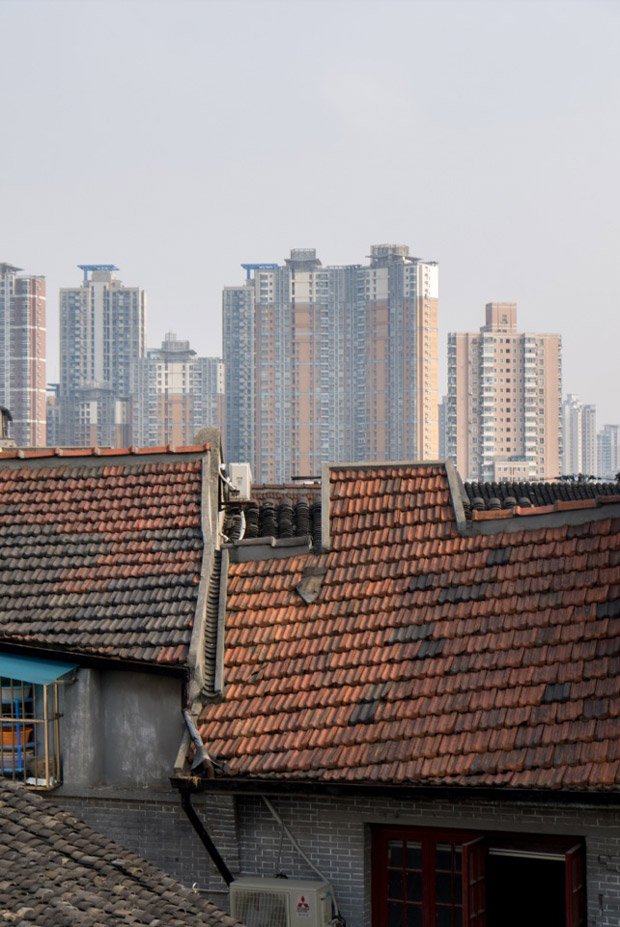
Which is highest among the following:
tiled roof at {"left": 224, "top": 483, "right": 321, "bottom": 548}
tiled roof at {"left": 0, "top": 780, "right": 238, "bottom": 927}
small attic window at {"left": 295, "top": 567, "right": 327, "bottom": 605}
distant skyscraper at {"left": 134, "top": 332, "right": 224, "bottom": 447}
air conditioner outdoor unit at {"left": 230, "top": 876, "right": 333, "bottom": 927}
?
distant skyscraper at {"left": 134, "top": 332, "right": 224, "bottom": 447}

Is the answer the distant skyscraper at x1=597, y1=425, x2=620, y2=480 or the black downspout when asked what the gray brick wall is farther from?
the distant skyscraper at x1=597, y1=425, x2=620, y2=480

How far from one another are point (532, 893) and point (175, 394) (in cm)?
13834

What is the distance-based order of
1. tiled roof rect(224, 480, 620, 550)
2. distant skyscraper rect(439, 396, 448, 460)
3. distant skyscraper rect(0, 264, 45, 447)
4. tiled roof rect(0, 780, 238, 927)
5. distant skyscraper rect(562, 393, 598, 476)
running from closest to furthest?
1. tiled roof rect(0, 780, 238, 927)
2. tiled roof rect(224, 480, 620, 550)
3. distant skyscraper rect(0, 264, 45, 447)
4. distant skyscraper rect(439, 396, 448, 460)
5. distant skyscraper rect(562, 393, 598, 476)

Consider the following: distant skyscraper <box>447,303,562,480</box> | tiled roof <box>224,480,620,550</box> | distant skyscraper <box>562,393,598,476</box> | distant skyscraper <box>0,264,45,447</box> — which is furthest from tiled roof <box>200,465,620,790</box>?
distant skyscraper <box>562,393,598,476</box>

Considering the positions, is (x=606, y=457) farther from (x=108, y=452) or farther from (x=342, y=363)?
(x=108, y=452)

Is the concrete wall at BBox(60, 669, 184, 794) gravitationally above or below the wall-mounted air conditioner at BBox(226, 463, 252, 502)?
below

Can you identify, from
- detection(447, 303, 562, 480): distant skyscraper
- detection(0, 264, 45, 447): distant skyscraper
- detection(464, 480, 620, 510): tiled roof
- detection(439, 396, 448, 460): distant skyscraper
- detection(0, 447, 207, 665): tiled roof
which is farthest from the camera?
detection(439, 396, 448, 460): distant skyscraper

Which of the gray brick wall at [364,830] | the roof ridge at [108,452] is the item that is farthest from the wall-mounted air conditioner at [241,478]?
the gray brick wall at [364,830]

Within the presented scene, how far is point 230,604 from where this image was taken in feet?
38.5

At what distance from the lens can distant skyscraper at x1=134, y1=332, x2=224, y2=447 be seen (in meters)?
145

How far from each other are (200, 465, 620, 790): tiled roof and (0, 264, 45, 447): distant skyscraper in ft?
387

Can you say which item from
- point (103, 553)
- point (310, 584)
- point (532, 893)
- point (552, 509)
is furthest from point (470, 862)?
point (103, 553)

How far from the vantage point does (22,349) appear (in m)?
130

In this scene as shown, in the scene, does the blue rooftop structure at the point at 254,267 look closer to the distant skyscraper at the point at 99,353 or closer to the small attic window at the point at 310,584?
the distant skyscraper at the point at 99,353
